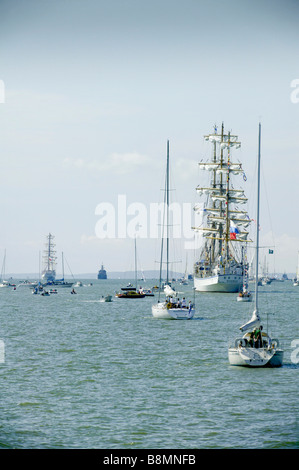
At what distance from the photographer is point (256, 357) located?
3628cm

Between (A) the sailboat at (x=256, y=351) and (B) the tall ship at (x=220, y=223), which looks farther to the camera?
(B) the tall ship at (x=220, y=223)

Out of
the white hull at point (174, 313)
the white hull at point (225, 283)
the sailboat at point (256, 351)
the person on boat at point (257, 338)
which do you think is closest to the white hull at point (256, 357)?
the sailboat at point (256, 351)

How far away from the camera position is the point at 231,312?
282 feet

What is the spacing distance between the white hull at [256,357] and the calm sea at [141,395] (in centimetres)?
47

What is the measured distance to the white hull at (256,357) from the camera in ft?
119

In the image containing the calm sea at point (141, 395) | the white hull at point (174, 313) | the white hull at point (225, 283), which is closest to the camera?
the calm sea at point (141, 395)

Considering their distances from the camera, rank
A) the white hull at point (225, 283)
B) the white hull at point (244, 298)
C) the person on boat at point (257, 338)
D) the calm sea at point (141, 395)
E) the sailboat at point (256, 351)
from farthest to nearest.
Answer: the white hull at point (225, 283) → the white hull at point (244, 298) → the sailboat at point (256, 351) → the person on boat at point (257, 338) → the calm sea at point (141, 395)

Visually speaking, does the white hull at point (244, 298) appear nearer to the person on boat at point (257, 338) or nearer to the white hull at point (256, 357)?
the white hull at point (256, 357)

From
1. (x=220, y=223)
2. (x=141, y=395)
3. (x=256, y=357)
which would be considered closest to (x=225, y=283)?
(x=220, y=223)

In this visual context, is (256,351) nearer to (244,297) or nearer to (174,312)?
(174,312)

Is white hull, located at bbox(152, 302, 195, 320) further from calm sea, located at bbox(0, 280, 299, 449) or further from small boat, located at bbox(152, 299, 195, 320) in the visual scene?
calm sea, located at bbox(0, 280, 299, 449)

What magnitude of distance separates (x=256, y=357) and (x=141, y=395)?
7.90m

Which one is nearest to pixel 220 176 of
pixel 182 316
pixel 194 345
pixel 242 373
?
pixel 182 316
